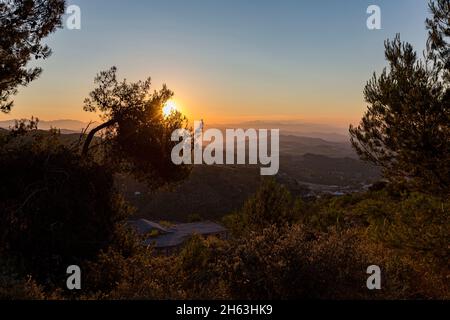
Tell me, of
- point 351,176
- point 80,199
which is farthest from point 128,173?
point 351,176

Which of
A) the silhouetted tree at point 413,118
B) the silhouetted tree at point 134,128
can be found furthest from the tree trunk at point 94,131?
the silhouetted tree at point 413,118

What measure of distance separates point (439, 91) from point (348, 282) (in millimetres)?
6965

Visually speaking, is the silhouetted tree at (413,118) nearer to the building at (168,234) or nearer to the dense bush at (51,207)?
the dense bush at (51,207)

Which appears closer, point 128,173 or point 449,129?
point 449,129

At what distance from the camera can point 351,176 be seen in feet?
601

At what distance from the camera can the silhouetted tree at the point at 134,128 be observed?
1645cm

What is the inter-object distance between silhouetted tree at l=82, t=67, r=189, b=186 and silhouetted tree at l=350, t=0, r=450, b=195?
801 cm

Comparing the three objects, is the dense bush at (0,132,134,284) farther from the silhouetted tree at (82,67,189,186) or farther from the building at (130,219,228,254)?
the building at (130,219,228,254)

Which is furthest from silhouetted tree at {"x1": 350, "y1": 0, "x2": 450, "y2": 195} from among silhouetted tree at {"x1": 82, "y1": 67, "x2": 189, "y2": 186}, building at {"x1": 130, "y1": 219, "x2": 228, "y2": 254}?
building at {"x1": 130, "y1": 219, "x2": 228, "y2": 254}

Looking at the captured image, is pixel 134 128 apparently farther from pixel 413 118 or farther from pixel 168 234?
pixel 168 234

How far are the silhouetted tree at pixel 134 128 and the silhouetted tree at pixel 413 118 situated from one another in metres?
8.01

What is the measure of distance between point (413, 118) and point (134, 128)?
10.4 m

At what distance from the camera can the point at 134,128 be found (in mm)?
16359
